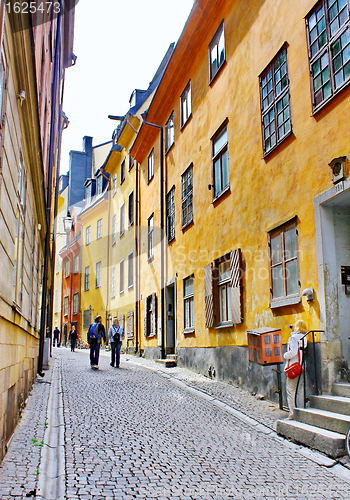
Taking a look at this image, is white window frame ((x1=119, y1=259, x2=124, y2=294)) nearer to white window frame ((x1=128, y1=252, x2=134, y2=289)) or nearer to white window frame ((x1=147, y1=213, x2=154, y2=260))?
white window frame ((x1=128, y1=252, x2=134, y2=289))

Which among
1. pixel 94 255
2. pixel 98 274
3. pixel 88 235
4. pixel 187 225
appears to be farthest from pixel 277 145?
pixel 88 235

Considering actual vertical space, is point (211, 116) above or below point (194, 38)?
below

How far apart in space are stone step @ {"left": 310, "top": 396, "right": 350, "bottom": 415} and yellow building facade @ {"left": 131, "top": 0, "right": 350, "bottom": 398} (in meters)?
0.27

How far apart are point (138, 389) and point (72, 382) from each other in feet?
6.60

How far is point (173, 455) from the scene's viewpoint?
5590 millimetres

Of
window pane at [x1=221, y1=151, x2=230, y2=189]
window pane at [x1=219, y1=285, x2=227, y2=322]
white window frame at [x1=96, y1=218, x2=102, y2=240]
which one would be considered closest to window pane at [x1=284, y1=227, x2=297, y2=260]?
window pane at [x1=219, y1=285, x2=227, y2=322]

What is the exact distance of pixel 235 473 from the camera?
4.97 meters

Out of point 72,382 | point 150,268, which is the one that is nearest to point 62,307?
point 150,268

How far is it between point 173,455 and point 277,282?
419 cm

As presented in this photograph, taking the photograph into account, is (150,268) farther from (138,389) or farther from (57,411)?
(57,411)

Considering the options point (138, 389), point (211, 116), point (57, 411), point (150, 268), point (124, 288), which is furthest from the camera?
point (124, 288)

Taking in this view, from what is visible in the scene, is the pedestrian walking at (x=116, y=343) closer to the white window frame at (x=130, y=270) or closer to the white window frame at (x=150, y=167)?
the white window frame at (x=150, y=167)

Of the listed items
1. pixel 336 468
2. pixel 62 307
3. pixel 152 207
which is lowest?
pixel 336 468

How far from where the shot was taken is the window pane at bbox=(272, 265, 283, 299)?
8.75 metres
